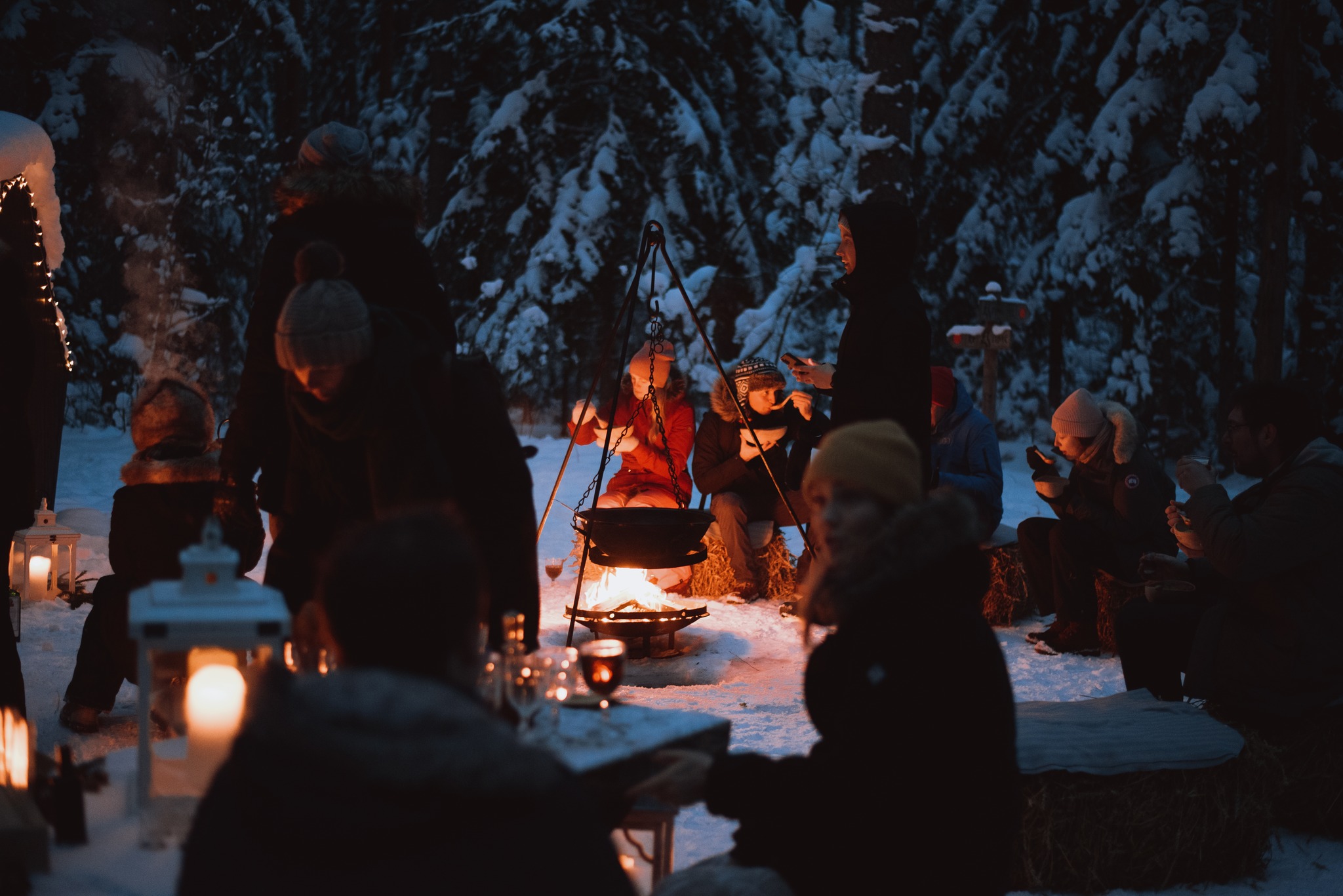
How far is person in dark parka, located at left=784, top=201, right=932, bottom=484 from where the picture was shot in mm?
5043

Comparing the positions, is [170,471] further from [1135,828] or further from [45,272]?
[45,272]

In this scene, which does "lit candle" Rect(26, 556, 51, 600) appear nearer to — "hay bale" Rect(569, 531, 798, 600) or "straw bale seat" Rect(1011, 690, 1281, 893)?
"hay bale" Rect(569, 531, 798, 600)

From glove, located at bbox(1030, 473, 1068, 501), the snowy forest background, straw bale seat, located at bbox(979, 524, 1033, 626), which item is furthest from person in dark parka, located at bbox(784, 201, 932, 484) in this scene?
the snowy forest background

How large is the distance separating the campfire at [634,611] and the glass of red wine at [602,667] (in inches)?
131

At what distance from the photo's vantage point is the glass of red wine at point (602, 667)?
286 centimetres

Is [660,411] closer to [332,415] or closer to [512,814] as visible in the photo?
[332,415]

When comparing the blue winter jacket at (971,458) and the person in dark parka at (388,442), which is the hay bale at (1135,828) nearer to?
the person in dark parka at (388,442)

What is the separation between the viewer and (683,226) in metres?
15.8

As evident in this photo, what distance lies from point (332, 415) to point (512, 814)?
1.65m

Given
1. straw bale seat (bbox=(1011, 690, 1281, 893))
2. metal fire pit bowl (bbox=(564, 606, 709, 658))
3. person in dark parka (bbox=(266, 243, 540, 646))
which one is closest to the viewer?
person in dark parka (bbox=(266, 243, 540, 646))

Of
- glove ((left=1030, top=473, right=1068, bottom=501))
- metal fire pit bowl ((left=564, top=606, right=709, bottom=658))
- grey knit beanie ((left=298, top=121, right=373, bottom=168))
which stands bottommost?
metal fire pit bowl ((left=564, top=606, right=709, bottom=658))

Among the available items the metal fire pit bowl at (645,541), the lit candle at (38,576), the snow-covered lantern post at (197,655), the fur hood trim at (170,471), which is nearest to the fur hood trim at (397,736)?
the snow-covered lantern post at (197,655)

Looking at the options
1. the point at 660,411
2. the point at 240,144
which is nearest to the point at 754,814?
the point at 660,411

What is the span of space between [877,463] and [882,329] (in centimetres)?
283
